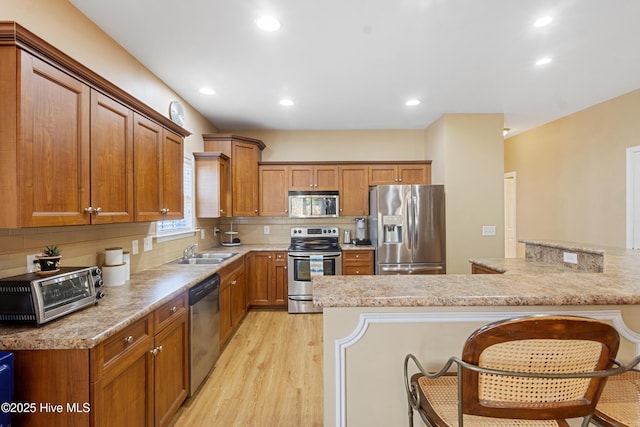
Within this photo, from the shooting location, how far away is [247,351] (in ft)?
9.81

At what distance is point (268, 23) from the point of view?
206 centimetres

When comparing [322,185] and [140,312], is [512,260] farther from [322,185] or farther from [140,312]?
[140,312]

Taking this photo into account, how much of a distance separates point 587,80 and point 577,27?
125 centimetres

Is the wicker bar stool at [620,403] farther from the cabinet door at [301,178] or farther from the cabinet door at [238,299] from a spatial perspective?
the cabinet door at [301,178]

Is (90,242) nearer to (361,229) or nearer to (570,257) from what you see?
(361,229)

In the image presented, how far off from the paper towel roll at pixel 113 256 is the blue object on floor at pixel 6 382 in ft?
2.99

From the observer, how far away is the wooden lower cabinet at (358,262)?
413 centimetres

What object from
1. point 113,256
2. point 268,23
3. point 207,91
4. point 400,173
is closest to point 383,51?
point 268,23

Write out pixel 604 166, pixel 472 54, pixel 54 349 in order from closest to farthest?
1. pixel 54 349
2. pixel 472 54
3. pixel 604 166

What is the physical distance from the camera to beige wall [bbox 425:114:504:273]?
398cm

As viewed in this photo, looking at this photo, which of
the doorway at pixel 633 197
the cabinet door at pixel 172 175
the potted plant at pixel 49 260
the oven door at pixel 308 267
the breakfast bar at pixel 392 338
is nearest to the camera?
the breakfast bar at pixel 392 338

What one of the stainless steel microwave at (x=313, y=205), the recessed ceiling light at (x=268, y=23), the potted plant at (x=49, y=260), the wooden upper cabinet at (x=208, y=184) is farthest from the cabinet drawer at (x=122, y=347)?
the stainless steel microwave at (x=313, y=205)

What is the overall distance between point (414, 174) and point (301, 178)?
1767 millimetres

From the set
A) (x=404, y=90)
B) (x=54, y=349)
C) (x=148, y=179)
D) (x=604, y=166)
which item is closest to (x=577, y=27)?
(x=404, y=90)
